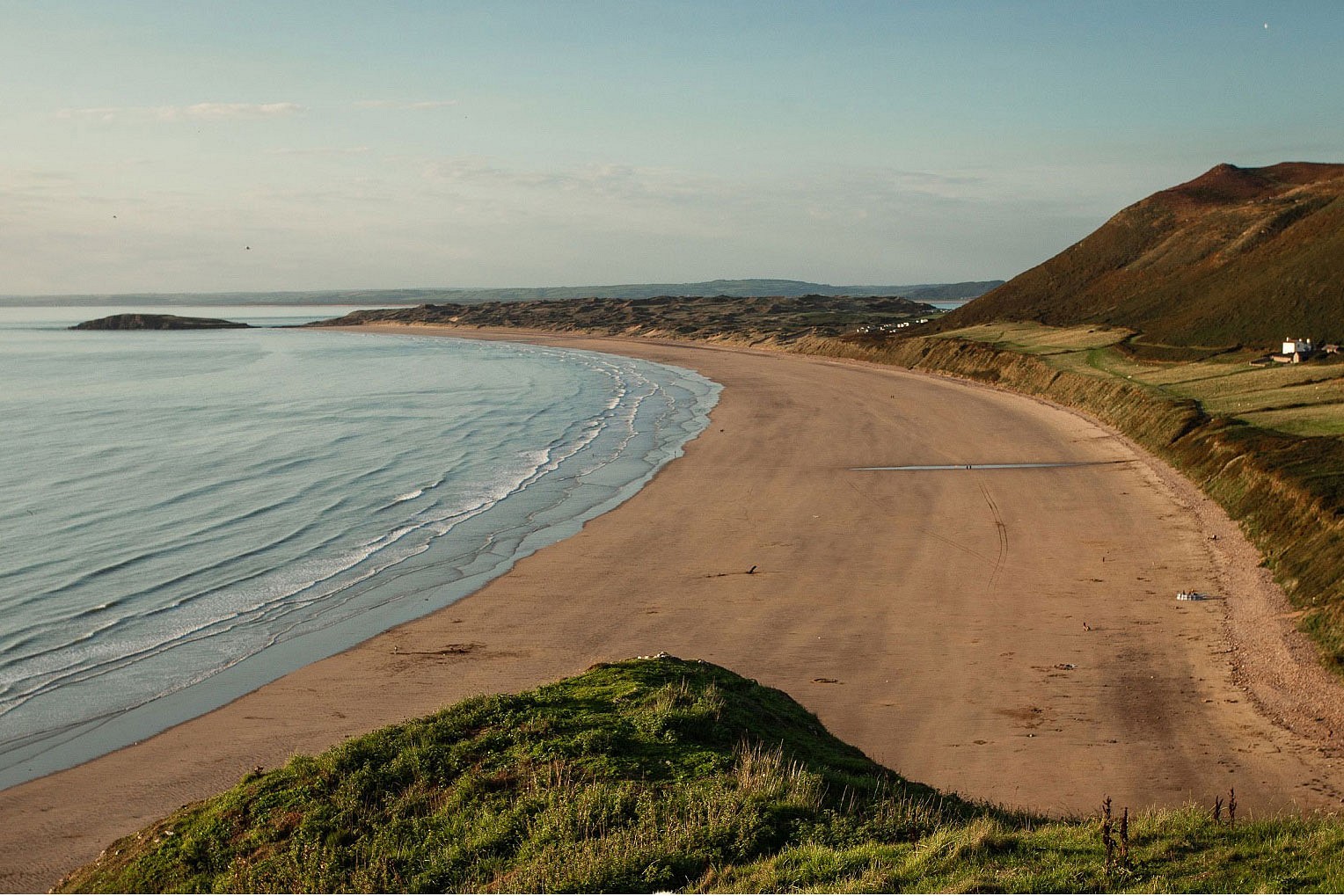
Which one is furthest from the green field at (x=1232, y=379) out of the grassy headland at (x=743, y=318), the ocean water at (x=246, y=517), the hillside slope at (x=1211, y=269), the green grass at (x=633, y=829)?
the grassy headland at (x=743, y=318)

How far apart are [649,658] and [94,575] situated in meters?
18.6

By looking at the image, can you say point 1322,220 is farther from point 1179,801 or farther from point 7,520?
point 7,520

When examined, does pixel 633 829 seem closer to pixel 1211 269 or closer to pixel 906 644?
pixel 906 644

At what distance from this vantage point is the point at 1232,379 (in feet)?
155

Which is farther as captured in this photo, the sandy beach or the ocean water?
the ocean water

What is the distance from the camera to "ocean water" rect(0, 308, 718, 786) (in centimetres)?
2053

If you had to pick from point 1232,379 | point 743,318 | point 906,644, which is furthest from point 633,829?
point 743,318

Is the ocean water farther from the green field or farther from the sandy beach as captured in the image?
the green field

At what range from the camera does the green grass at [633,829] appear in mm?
9250

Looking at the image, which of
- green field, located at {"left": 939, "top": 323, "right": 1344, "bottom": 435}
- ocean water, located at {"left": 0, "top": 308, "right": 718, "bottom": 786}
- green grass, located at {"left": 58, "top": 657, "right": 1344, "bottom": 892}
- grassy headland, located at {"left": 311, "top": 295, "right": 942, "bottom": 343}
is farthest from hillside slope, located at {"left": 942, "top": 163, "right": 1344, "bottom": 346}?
green grass, located at {"left": 58, "top": 657, "right": 1344, "bottom": 892}

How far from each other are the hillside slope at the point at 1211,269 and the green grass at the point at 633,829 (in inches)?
2108

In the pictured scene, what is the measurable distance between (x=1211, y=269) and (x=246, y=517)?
70734 mm

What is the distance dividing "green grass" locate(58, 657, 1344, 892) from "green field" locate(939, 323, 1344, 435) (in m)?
27.6

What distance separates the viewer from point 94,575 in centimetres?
2717
